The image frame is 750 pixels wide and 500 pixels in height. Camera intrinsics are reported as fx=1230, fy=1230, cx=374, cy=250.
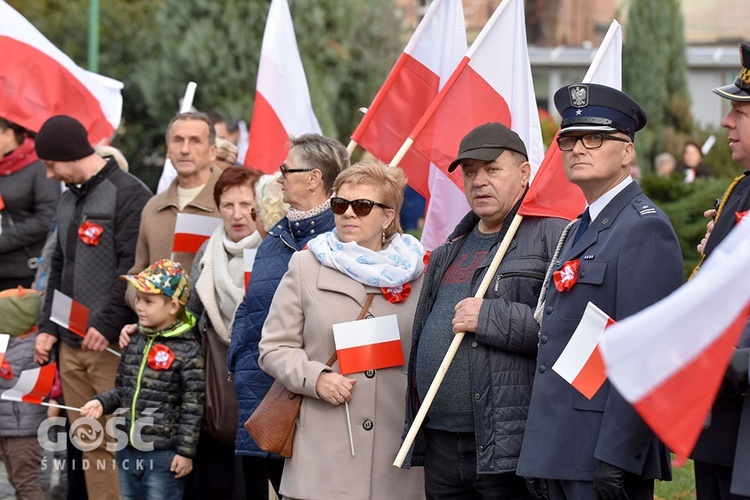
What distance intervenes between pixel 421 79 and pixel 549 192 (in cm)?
215

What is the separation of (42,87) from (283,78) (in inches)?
74.9

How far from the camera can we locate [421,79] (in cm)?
696

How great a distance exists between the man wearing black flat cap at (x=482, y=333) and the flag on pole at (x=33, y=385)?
8.68 feet

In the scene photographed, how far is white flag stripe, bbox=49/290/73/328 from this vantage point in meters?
7.11

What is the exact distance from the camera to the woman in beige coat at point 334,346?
5.10 meters

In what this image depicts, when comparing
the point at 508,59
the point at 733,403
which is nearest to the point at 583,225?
the point at 733,403

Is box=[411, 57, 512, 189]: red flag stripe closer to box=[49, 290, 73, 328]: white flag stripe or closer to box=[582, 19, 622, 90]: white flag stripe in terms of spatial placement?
box=[582, 19, 622, 90]: white flag stripe

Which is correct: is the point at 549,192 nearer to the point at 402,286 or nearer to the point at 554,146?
the point at 554,146

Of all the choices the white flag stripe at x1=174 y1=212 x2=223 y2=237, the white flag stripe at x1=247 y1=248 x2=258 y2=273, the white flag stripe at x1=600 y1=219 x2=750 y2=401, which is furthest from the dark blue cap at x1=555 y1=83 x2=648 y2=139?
the white flag stripe at x1=174 y1=212 x2=223 y2=237

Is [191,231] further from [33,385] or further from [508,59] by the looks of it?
[508,59]

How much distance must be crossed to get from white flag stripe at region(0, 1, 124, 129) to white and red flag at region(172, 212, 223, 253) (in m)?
2.13

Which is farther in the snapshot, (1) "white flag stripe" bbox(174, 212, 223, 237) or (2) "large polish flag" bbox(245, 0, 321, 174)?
(2) "large polish flag" bbox(245, 0, 321, 174)

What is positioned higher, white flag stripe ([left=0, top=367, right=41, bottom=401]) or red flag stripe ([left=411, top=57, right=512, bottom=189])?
red flag stripe ([left=411, top=57, right=512, bottom=189])

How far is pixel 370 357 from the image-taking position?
5.12 metres
